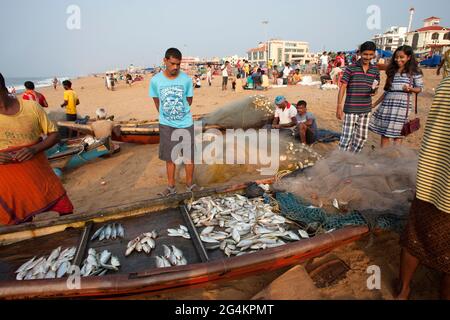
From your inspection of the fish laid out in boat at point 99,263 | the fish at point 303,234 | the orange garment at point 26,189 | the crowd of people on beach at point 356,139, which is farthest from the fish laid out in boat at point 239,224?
the orange garment at point 26,189

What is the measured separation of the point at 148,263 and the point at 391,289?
2624mm

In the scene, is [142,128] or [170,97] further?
[142,128]

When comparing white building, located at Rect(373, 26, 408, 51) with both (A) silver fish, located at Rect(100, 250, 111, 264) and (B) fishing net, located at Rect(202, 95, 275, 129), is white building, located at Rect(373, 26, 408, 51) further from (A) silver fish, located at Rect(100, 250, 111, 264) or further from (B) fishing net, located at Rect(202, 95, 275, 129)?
(A) silver fish, located at Rect(100, 250, 111, 264)

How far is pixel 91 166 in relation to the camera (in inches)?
300

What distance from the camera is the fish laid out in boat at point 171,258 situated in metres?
2.90

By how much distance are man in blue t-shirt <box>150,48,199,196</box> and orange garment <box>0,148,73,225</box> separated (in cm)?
170

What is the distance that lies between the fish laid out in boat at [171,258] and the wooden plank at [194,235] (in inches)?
7.9

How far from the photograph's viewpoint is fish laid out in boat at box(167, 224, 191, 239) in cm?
340

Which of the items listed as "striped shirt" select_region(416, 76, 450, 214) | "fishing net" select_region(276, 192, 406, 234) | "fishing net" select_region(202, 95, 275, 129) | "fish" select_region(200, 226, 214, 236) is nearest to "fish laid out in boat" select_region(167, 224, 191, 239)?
"fish" select_region(200, 226, 214, 236)

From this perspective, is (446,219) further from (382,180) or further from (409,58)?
(409,58)

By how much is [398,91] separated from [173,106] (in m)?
4.11

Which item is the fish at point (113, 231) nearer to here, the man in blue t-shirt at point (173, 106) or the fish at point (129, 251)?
the fish at point (129, 251)

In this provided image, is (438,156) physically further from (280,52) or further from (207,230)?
(280,52)
